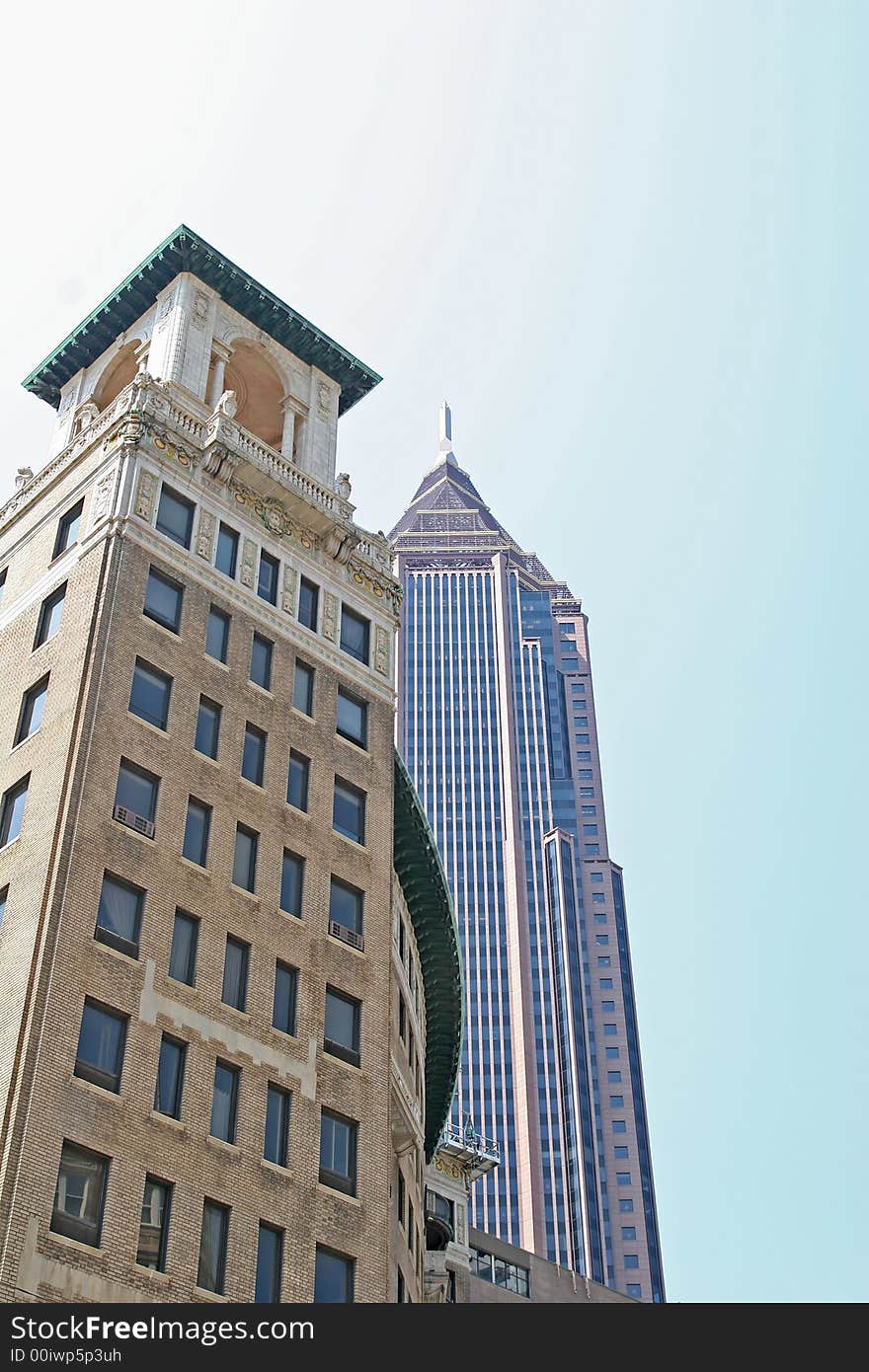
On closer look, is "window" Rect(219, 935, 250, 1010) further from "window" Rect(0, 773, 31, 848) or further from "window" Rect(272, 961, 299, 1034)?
"window" Rect(0, 773, 31, 848)

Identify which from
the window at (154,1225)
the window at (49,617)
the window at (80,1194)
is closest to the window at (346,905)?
the window at (49,617)

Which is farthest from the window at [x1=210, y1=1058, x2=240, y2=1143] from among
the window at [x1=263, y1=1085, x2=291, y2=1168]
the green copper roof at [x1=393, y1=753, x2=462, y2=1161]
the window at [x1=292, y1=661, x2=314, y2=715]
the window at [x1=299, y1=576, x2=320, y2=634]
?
the window at [x1=299, y1=576, x2=320, y2=634]

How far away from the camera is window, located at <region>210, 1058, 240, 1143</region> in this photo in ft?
147

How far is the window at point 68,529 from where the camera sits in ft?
188

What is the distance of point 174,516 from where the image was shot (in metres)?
57.1

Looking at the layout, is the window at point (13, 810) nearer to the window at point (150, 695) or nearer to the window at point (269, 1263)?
the window at point (150, 695)

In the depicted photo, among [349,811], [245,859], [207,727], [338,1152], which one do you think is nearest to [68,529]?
[207,727]

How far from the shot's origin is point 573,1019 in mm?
199375

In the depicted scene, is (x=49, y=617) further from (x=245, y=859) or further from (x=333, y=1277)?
(x=333, y=1277)

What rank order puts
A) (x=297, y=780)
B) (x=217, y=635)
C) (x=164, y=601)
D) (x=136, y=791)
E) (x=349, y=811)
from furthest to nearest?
(x=349, y=811) → (x=217, y=635) → (x=297, y=780) → (x=164, y=601) → (x=136, y=791)

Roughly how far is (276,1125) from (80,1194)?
7515mm
